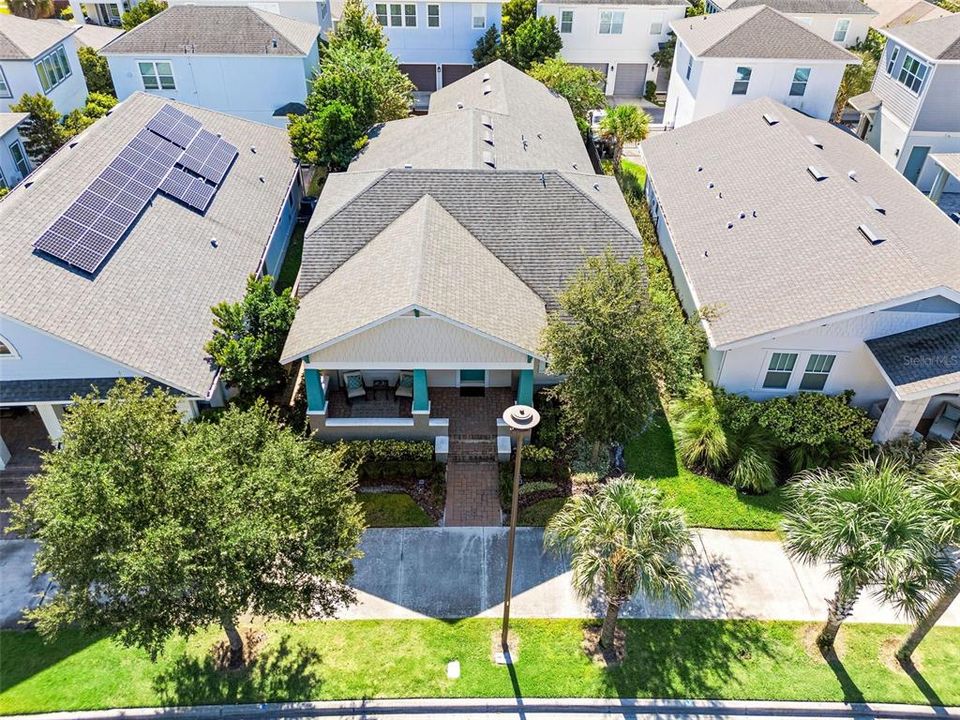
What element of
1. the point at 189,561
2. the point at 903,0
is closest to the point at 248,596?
the point at 189,561

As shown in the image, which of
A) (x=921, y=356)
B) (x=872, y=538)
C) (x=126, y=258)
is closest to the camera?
(x=872, y=538)

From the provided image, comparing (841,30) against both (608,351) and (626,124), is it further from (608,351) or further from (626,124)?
(608,351)

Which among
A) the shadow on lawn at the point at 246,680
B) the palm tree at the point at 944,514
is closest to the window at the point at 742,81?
the palm tree at the point at 944,514

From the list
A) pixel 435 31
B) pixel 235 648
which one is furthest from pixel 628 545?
pixel 435 31

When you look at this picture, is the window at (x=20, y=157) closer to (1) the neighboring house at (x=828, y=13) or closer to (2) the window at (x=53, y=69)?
(2) the window at (x=53, y=69)

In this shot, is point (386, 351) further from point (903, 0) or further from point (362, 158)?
point (903, 0)

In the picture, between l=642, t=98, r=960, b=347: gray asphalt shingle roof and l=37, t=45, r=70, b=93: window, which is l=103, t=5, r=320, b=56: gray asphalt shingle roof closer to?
l=37, t=45, r=70, b=93: window
